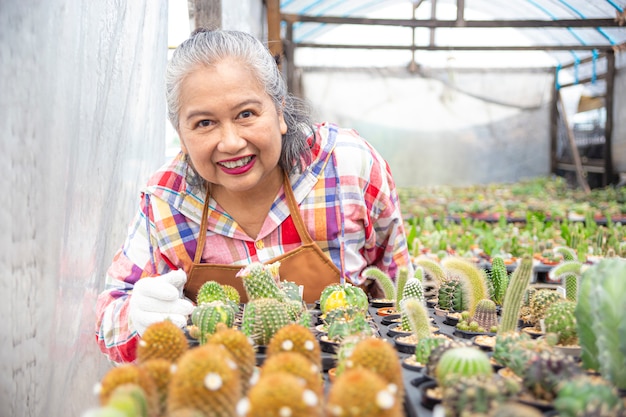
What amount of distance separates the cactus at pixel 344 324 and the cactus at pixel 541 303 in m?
0.48

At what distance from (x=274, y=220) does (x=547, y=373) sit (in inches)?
51.9

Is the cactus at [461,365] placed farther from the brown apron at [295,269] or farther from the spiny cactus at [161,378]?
the brown apron at [295,269]

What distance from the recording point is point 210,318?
1.60 m

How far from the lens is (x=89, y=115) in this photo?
236 cm

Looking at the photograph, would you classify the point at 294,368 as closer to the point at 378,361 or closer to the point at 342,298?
the point at 378,361

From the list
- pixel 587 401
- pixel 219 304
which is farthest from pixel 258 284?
pixel 587 401

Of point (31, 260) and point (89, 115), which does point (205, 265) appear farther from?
point (89, 115)

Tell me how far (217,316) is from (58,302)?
858mm

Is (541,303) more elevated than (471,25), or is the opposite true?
(471,25)

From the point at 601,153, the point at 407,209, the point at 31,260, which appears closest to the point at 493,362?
the point at 31,260

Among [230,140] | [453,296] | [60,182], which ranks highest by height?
[230,140]

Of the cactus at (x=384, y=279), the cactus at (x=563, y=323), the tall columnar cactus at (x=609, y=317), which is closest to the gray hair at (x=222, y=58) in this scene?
the cactus at (x=384, y=279)

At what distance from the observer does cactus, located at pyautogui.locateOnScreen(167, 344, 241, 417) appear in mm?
917

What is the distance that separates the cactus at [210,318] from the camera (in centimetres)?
158
